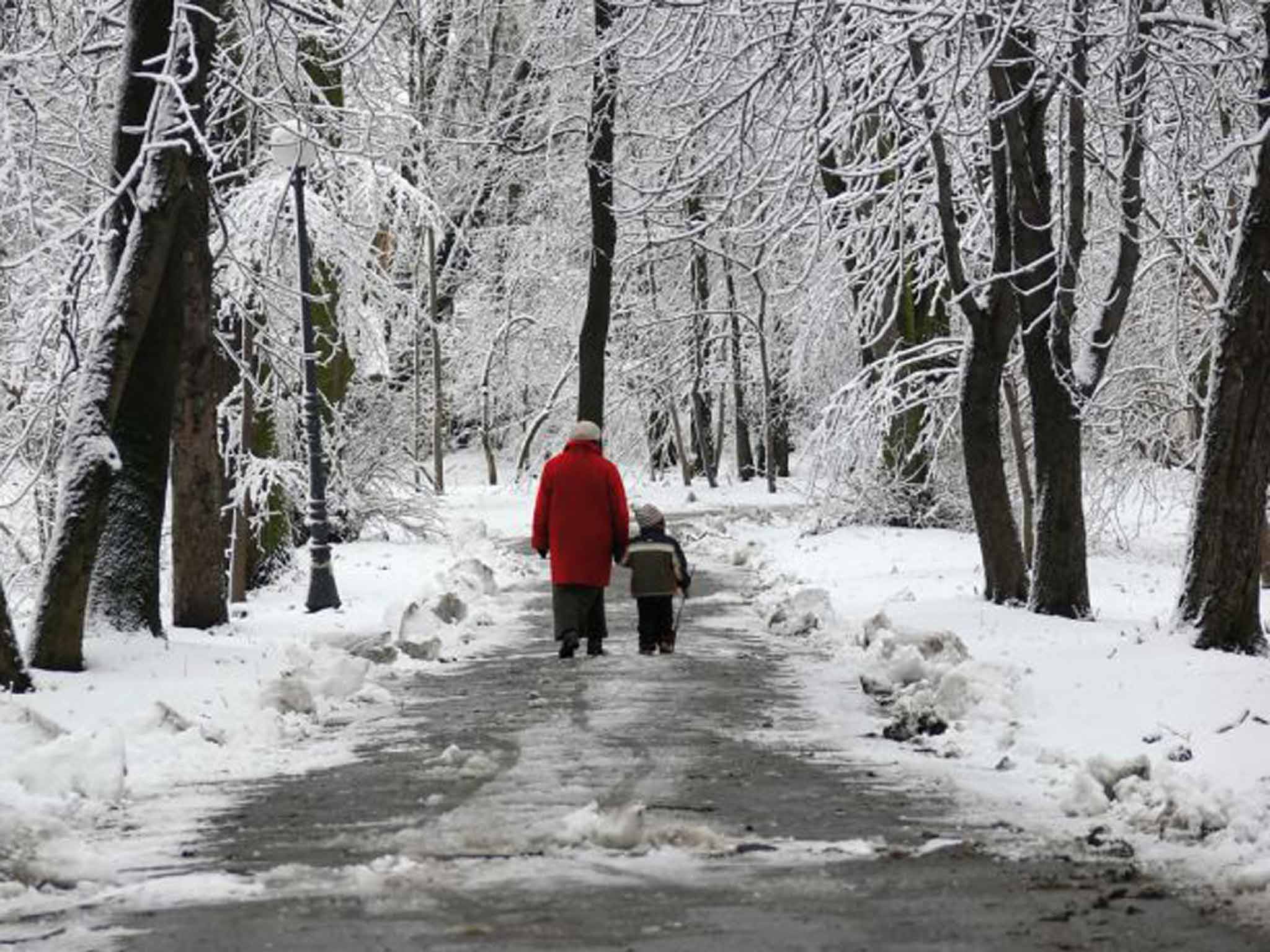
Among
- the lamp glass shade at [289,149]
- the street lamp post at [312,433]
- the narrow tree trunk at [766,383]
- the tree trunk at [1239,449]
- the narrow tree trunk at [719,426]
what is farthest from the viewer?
the narrow tree trunk at [719,426]

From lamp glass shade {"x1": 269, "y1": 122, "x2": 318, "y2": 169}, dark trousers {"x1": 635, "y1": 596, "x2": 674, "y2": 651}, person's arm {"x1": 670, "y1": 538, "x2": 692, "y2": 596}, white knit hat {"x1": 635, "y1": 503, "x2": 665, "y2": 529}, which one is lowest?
dark trousers {"x1": 635, "y1": 596, "x2": 674, "y2": 651}

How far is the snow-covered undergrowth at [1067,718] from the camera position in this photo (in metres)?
7.49

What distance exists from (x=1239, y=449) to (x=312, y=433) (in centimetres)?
1019

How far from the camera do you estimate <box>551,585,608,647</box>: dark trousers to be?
51.4 ft

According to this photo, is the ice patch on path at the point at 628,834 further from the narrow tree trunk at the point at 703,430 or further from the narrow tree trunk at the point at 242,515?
the narrow tree trunk at the point at 703,430

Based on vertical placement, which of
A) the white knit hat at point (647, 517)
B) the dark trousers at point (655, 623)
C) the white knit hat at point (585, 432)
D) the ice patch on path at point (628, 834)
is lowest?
the ice patch on path at point (628, 834)

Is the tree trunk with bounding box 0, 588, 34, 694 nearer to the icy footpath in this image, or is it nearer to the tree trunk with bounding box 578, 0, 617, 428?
the icy footpath

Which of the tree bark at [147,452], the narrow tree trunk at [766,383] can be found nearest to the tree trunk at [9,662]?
the tree bark at [147,452]

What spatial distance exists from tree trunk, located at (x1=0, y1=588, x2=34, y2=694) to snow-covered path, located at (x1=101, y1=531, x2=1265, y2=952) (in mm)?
2347

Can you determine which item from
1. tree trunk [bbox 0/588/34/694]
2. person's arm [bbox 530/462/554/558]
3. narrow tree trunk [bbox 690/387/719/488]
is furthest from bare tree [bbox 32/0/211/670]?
narrow tree trunk [bbox 690/387/719/488]

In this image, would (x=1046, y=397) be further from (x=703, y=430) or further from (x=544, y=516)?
(x=703, y=430)

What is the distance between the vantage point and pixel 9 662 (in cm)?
1145

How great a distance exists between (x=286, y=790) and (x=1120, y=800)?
399 cm

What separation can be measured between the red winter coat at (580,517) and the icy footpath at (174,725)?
134 cm
